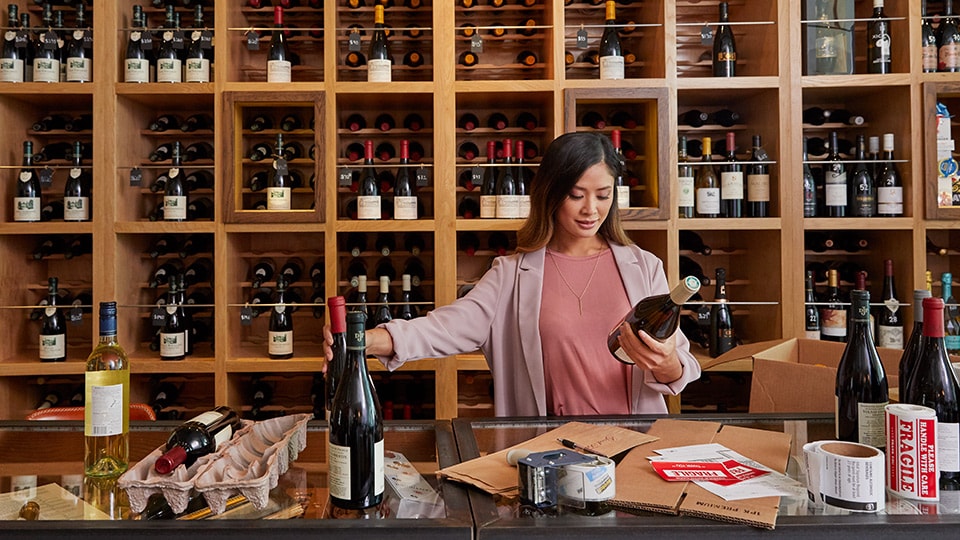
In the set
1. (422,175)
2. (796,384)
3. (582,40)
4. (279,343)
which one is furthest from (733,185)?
(279,343)

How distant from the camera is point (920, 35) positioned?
222 cm

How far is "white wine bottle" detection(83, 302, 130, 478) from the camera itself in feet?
2.98

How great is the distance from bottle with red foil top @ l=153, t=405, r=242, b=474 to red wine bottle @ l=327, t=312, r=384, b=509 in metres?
0.17

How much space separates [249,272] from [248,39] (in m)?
0.81

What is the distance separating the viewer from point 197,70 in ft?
7.46

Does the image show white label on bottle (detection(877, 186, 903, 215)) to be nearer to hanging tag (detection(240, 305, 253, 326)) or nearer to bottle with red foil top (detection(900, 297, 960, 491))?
bottle with red foil top (detection(900, 297, 960, 491))

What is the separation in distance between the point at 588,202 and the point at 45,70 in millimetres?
1914

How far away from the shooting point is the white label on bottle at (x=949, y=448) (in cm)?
83

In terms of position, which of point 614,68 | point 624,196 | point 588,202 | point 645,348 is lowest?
point 645,348

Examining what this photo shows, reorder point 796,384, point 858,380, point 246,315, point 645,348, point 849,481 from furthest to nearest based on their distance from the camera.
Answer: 1. point 246,315
2. point 796,384
3. point 645,348
4. point 858,380
5. point 849,481

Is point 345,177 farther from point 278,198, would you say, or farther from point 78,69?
point 78,69

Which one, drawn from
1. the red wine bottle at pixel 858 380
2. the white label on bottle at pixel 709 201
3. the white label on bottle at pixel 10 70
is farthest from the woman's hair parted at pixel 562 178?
the white label on bottle at pixel 10 70

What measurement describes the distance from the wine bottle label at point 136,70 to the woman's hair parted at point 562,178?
1.51 metres

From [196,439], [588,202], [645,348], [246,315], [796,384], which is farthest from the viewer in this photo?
[246,315]
